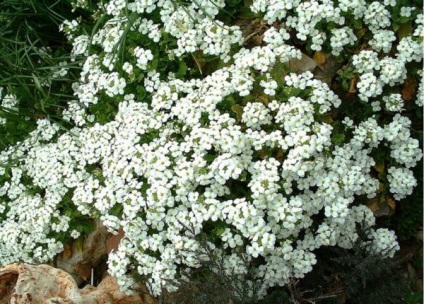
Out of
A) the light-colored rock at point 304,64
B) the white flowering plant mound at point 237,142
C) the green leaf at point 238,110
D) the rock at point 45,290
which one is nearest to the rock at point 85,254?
the white flowering plant mound at point 237,142

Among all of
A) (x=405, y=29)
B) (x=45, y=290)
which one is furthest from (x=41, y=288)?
(x=405, y=29)

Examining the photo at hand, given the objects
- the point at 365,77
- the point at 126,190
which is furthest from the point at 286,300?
the point at 365,77

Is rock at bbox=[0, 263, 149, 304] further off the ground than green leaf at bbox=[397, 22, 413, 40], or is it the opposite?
green leaf at bbox=[397, 22, 413, 40]

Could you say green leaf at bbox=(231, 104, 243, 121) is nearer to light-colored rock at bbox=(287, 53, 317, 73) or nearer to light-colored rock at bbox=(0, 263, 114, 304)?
light-colored rock at bbox=(287, 53, 317, 73)

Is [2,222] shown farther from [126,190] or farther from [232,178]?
[232,178]

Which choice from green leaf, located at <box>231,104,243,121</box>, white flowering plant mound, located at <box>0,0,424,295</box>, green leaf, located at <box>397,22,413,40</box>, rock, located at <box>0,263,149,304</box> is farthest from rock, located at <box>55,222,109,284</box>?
green leaf, located at <box>397,22,413,40</box>

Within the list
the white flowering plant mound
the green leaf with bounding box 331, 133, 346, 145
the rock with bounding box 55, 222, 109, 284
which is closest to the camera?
the white flowering plant mound

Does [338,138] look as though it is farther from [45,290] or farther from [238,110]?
[45,290]
